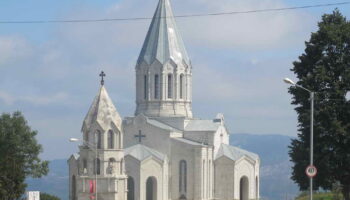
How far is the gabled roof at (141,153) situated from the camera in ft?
227

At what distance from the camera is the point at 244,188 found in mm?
74750

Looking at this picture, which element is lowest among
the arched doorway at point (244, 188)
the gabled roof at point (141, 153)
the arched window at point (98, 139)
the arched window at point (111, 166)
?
the arched doorway at point (244, 188)

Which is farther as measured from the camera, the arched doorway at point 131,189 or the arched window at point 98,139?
the arched doorway at point 131,189

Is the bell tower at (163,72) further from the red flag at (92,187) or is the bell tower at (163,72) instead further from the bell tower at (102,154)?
the red flag at (92,187)

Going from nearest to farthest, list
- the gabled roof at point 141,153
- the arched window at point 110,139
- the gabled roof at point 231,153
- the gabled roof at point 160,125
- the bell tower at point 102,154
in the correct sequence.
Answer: the bell tower at point 102,154 < the arched window at point 110,139 < the gabled roof at point 141,153 < the gabled roof at point 160,125 < the gabled roof at point 231,153

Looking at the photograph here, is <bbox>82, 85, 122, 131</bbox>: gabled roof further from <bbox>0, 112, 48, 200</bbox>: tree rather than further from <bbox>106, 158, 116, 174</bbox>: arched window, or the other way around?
<bbox>0, 112, 48, 200</bbox>: tree

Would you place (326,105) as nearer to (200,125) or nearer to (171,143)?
(171,143)

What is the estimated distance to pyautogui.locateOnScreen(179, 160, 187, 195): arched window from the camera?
71688 millimetres

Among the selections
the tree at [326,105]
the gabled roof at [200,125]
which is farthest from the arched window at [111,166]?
the tree at [326,105]

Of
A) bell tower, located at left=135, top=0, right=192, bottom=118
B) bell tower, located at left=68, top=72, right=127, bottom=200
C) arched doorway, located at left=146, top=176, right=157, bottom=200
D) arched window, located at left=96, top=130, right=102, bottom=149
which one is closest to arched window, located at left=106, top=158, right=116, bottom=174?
bell tower, located at left=68, top=72, right=127, bottom=200

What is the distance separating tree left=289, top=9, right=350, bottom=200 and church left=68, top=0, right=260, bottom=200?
24.8m

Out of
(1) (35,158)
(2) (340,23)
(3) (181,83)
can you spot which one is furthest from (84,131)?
(2) (340,23)

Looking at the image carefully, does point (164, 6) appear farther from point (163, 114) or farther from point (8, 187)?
point (8, 187)

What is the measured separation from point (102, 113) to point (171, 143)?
31.9 feet
